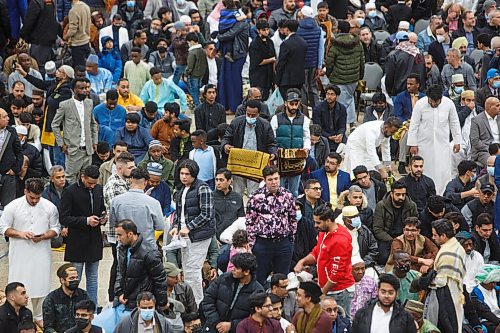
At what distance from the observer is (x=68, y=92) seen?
18531 mm

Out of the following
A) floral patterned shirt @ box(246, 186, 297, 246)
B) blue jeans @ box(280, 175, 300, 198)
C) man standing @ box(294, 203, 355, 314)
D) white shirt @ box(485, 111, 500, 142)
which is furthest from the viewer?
white shirt @ box(485, 111, 500, 142)

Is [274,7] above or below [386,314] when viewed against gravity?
above

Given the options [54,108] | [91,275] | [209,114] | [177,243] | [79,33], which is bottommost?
[91,275]

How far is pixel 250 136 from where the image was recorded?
55.5 feet

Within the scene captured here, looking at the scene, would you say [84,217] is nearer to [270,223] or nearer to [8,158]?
[270,223]

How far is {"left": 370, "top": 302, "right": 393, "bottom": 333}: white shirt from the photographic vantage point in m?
13.0

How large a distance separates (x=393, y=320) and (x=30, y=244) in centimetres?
402

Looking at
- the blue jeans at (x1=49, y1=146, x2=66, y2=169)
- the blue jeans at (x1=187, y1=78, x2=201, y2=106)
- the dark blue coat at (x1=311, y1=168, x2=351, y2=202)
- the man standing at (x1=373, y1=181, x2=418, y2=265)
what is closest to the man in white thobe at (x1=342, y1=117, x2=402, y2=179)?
the dark blue coat at (x1=311, y1=168, x2=351, y2=202)

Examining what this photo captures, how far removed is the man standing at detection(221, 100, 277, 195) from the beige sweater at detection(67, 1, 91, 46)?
19.3 ft

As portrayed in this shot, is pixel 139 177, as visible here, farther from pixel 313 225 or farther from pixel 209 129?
pixel 209 129

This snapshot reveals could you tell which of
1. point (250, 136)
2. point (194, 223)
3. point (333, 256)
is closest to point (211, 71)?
point (250, 136)

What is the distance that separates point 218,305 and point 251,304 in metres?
0.49

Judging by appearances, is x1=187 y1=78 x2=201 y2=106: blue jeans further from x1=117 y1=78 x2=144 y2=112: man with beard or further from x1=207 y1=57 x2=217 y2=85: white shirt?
x1=117 y1=78 x2=144 y2=112: man with beard

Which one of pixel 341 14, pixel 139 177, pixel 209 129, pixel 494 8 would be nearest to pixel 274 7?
pixel 341 14
